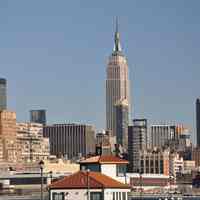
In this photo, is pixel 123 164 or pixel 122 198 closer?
pixel 122 198

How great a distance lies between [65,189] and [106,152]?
62.3ft

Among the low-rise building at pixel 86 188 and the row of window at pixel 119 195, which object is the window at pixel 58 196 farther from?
the row of window at pixel 119 195

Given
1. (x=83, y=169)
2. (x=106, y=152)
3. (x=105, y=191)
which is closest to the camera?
(x=105, y=191)

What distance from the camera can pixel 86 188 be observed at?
7062 cm

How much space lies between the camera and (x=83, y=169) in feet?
257

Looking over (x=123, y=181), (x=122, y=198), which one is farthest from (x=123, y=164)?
(x=122, y=198)

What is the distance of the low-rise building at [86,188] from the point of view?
7038cm

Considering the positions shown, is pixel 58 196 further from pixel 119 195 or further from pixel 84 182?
pixel 119 195

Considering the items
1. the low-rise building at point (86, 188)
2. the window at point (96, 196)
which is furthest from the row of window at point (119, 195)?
the window at point (96, 196)

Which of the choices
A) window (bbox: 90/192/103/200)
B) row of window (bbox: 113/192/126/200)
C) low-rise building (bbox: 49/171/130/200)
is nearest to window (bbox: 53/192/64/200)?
low-rise building (bbox: 49/171/130/200)

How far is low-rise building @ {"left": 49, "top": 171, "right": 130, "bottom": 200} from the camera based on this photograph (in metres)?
70.4

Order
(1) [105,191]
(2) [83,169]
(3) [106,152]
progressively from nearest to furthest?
(1) [105,191]
(2) [83,169]
(3) [106,152]

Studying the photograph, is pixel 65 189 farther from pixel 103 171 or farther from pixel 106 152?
pixel 106 152

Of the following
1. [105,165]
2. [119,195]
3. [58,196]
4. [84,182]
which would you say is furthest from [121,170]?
[84,182]
